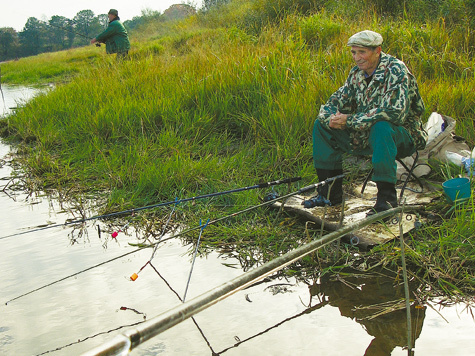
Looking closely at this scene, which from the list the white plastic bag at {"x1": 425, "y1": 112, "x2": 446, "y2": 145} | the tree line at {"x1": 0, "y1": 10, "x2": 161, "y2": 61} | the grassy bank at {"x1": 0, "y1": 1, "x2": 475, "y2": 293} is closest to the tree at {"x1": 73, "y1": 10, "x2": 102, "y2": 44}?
the tree line at {"x1": 0, "y1": 10, "x2": 161, "y2": 61}

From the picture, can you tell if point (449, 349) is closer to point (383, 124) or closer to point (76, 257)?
point (383, 124)

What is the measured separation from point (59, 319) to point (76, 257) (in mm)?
913

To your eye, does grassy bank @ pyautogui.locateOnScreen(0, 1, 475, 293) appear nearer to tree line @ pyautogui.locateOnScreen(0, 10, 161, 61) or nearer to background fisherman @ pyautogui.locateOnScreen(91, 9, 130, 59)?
background fisherman @ pyautogui.locateOnScreen(91, 9, 130, 59)

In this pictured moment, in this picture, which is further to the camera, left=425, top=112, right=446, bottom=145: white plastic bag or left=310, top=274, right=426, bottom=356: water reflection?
left=425, top=112, right=446, bottom=145: white plastic bag

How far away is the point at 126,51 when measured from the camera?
1147 cm

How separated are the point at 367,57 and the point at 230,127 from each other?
250 cm

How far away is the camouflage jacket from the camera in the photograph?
11.5ft

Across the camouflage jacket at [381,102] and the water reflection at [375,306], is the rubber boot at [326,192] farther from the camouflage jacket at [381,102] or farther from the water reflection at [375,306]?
the water reflection at [375,306]

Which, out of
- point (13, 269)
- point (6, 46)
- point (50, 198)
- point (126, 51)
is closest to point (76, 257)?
point (13, 269)

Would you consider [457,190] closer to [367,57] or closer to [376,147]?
[376,147]

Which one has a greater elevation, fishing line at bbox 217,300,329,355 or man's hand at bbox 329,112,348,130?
man's hand at bbox 329,112,348,130

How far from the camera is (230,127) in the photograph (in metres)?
5.89

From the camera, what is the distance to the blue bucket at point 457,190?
11.5 ft

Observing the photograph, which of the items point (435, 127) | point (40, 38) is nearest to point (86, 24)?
point (40, 38)
